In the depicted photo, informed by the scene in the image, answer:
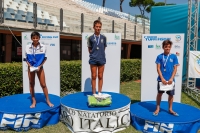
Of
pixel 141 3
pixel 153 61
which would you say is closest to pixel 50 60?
pixel 153 61

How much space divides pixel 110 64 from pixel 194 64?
3391 millimetres

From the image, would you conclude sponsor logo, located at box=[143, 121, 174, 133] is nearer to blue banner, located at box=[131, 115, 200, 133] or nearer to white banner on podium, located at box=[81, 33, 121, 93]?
blue banner, located at box=[131, 115, 200, 133]

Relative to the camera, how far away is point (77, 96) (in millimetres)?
4707

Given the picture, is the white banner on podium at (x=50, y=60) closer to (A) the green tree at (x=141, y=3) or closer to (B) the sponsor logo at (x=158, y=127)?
(B) the sponsor logo at (x=158, y=127)

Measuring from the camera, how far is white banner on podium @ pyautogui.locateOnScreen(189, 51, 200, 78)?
705 centimetres

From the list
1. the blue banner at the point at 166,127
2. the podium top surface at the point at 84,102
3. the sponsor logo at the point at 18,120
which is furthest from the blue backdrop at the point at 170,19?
the sponsor logo at the point at 18,120

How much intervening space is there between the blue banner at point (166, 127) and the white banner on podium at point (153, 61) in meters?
1.40

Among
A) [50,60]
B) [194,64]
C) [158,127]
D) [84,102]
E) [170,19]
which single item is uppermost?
[170,19]

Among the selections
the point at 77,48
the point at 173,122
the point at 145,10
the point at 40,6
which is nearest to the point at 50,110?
the point at 173,122

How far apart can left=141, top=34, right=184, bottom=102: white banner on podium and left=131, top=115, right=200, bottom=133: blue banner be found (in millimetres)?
1404

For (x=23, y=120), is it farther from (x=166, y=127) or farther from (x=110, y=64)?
(x=110, y=64)

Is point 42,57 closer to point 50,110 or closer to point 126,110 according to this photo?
point 50,110

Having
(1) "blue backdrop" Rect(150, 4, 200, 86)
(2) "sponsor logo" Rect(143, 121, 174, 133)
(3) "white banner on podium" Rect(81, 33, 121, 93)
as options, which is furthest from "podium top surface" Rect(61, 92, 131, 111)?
(1) "blue backdrop" Rect(150, 4, 200, 86)

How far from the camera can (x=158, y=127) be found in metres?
3.56
